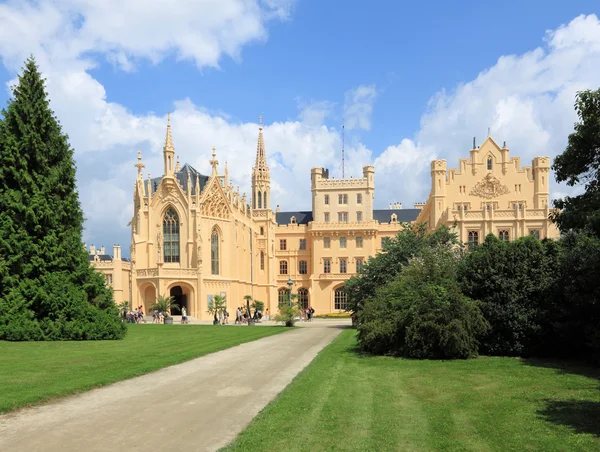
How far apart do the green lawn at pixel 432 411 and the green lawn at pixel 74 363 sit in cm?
482

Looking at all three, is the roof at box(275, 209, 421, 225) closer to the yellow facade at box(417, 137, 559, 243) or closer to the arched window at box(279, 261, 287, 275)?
the arched window at box(279, 261, 287, 275)

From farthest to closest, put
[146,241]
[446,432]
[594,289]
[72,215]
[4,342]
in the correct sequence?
[146,241], [72,215], [4,342], [594,289], [446,432]

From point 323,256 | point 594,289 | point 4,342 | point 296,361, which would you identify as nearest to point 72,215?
point 4,342

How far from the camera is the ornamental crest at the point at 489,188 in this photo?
60750mm

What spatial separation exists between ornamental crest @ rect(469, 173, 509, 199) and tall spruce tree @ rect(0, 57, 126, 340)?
44.0 metres

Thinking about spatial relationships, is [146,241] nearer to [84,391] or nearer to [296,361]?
[296,361]

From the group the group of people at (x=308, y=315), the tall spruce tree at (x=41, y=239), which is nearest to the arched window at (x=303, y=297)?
the group of people at (x=308, y=315)

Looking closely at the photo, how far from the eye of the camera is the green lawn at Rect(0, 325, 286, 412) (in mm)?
12195

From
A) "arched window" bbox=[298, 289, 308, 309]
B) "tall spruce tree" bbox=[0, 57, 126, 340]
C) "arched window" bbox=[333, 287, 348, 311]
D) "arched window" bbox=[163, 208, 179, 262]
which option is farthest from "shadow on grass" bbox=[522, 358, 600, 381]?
"arched window" bbox=[298, 289, 308, 309]

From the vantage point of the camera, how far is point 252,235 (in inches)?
2876

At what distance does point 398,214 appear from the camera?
8381cm

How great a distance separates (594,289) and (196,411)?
1298 cm

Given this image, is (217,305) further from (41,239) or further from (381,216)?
(381,216)

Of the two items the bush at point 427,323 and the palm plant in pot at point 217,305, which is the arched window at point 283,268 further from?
the bush at point 427,323
